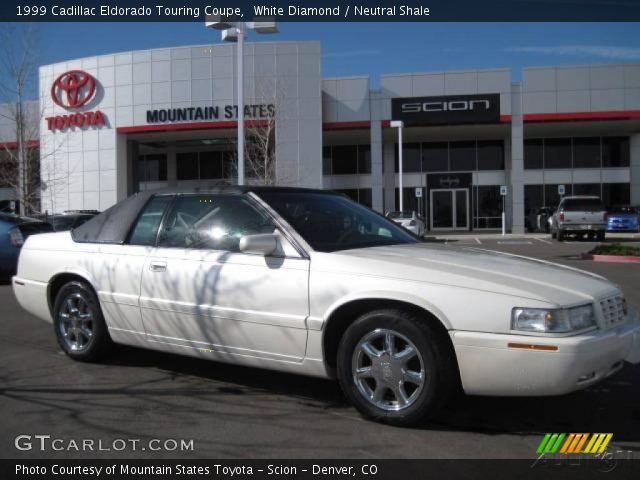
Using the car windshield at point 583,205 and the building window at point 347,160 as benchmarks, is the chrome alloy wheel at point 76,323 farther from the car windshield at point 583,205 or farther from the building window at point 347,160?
the building window at point 347,160

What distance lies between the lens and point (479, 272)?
12.2ft

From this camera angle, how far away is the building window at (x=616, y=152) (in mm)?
34312

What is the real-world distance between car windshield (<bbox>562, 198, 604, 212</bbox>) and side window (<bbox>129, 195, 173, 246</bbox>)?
22.2 meters

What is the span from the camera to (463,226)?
118 ft

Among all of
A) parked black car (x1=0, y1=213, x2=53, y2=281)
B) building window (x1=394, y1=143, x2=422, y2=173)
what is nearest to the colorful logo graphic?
A: parked black car (x1=0, y1=213, x2=53, y2=281)

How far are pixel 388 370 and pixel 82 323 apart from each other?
9.91 ft

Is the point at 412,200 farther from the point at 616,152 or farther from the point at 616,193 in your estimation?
the point at 616,152

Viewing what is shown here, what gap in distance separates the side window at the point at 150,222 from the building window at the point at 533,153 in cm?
3278

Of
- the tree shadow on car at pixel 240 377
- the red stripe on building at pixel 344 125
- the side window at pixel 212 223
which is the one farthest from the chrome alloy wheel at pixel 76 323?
the red stripe on building at pixel 344 125

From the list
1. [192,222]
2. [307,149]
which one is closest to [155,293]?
[192,222]

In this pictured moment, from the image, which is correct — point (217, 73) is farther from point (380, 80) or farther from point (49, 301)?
point (49, 301)

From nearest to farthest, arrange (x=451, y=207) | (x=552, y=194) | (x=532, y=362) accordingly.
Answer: (x=532, y=362) → (x=552, y=194) → (x=451, y=207)

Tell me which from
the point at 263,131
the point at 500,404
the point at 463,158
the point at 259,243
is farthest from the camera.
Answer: the point at 463,158
